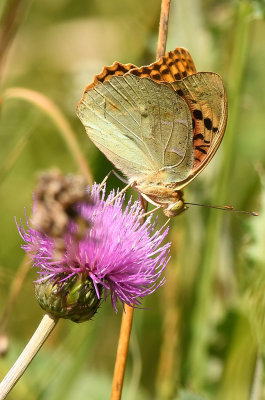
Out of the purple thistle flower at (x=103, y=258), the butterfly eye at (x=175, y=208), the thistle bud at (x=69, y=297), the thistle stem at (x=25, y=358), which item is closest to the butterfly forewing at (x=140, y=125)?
the butterfly eye at (x=175, y=208)

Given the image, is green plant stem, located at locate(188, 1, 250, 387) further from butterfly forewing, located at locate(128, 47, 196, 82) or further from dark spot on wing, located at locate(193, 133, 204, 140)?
butterfly forewing, located at locate(128, 47, 196, 82)

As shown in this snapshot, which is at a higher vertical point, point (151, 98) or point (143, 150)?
point (151, 98)

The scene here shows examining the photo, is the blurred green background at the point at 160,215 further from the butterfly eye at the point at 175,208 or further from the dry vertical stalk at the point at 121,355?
the dry vertical stalk at the point at 121,355

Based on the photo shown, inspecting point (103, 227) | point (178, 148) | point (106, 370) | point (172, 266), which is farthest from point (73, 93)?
point (103, 227)

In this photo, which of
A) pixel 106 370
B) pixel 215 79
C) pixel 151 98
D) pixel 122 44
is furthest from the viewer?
pixel 122 44

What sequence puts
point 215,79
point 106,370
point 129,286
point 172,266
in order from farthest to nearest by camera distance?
1. point 106,370
2. point 172,266
3. point 215,79
4. point 129,286

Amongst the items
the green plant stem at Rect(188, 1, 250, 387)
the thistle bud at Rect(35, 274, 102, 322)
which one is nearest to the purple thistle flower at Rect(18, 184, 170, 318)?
the thistle bud at Rect(35, 274, 102, 322)

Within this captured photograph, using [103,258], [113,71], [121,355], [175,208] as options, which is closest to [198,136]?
[175,208]

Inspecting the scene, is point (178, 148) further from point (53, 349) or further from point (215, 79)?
point (53, 349)
